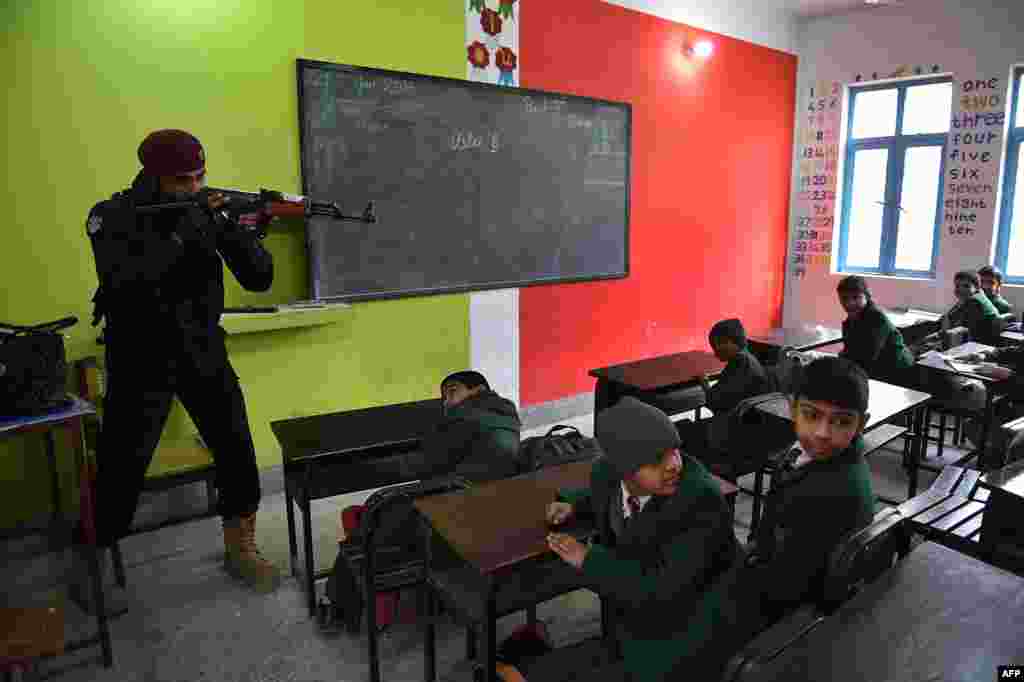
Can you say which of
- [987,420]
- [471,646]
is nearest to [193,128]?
[471,646]

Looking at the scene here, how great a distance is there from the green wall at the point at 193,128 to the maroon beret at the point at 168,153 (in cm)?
90

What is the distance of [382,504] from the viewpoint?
179 centimetres

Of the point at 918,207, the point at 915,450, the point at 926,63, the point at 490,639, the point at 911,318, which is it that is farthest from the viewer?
the point at 918,207

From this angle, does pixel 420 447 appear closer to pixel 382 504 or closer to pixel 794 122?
pixel 382 504

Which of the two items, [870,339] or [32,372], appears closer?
[32,372]

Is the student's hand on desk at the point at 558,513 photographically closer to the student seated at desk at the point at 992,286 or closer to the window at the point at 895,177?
the student seated at desk at the point at 992,286

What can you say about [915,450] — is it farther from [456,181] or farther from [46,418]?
[46,418]

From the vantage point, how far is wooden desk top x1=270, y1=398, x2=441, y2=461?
2299 mm

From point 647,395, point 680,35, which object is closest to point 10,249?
point 647,395

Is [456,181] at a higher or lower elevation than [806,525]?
higher

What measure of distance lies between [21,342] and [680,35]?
489 cm

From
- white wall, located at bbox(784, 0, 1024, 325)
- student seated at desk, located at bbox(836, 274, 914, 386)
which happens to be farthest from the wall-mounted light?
student seated at desk, located at bbox(836, 274, 914, 386)

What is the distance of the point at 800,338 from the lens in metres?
4.44

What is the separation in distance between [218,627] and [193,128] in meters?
2.18
